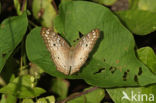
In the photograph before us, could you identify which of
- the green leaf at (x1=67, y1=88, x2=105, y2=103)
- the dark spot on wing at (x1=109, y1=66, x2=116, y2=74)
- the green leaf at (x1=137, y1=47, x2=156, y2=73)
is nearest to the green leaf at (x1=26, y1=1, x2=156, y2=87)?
the dark spot on wing at (x1=109, y1=66, x2=116, y2=74)

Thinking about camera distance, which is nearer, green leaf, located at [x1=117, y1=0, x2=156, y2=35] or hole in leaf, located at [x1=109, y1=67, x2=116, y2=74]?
hole in leaf, located at [x1=109, y1=67, x2=116, y2=74]

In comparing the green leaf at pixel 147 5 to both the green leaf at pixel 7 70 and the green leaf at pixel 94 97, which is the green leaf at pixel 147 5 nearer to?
the green leaf at pixel 94 97

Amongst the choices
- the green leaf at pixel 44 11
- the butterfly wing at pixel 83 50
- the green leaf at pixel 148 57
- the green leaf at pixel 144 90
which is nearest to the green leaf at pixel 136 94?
the green leaf at pixel 144 90

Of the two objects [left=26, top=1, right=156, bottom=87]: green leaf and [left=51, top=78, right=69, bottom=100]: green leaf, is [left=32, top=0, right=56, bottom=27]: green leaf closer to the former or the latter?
[left=26, top=1, right=156, bottom=87]: green leaf

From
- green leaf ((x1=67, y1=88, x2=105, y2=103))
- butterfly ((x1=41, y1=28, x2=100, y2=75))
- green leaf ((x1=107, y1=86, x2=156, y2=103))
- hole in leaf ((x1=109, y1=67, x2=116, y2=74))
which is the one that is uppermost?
butterfly ((x1=41, y1=28, x2=100, y2=75))

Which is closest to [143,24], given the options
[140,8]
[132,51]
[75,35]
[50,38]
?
[140,8]

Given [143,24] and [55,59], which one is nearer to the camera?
[55,59]

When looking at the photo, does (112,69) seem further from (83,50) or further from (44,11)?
(44,11)

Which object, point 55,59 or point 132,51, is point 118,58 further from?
point 55,59
